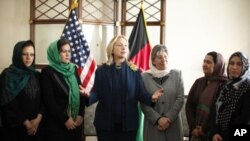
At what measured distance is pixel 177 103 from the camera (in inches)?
109

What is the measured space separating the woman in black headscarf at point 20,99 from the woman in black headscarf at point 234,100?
57.0 inches

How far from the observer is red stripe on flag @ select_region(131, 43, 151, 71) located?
4.07 m

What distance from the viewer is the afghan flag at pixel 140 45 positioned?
4.07m

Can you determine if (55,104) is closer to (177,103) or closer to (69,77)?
(69,77)

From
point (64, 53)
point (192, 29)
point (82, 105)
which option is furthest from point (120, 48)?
point (192, 29)

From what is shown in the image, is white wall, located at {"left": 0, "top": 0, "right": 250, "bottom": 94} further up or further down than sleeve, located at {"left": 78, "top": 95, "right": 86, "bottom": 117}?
further up

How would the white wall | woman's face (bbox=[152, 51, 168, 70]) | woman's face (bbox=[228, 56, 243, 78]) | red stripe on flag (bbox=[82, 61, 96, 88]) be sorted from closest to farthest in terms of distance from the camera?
1. woman's face (bbox=[228, 56, 243, 78])
2. woman's face (bbox=[152, 51, 168, 70])
3. red stripe on flag (bbox=[82, 61, 96, 88])
4. the white wall

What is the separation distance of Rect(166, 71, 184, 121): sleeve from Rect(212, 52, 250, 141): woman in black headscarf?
368 millimetres

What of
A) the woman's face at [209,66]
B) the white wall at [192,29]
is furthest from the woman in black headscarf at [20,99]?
the white wall at [192,29]

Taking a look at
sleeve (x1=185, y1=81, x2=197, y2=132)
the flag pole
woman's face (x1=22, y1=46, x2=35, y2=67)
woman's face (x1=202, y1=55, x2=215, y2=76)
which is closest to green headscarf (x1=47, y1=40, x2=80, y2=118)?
woman's face (x1=22, y1=46, x2=35, y2=67)

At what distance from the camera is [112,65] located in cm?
262

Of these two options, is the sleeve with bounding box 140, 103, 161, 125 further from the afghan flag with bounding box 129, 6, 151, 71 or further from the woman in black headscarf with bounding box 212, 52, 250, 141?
the afghan flag with bounding box 129, 6, 151, 71

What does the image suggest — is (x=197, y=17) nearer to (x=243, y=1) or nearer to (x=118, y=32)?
(x=243, y=1)

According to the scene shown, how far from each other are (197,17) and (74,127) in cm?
260
